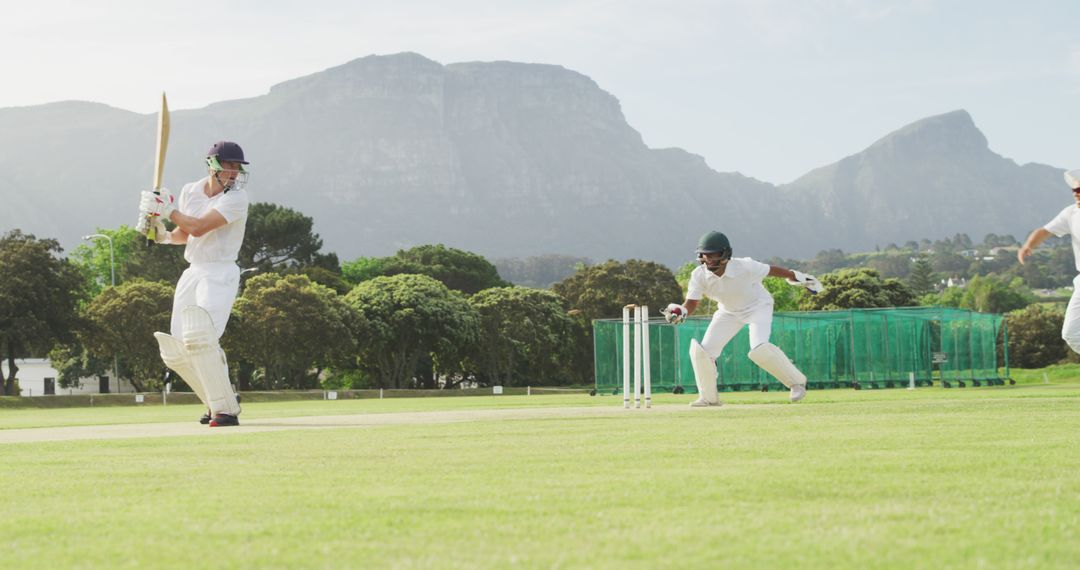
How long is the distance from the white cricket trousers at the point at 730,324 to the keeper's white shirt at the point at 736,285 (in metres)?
0.09

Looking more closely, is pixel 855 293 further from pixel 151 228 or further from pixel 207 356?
pixel 151 228

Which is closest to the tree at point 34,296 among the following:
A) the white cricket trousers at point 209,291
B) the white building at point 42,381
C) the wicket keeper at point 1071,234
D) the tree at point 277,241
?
the tree at point 277,241

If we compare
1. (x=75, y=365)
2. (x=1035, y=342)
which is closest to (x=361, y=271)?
(x=75, y=365)

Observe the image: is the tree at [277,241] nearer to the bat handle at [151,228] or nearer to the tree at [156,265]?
the tree at [156,265]

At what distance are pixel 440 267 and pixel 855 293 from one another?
4690 cm

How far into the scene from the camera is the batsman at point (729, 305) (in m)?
19.2

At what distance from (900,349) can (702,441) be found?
42528 mm

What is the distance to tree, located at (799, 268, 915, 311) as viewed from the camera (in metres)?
91.7

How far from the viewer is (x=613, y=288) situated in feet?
348

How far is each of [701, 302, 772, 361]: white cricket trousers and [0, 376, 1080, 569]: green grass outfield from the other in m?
8.85

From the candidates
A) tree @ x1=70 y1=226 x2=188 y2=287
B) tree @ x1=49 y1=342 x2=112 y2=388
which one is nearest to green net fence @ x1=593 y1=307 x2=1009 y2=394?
tree @ x1=70 y1=226 x2=188 y2=287

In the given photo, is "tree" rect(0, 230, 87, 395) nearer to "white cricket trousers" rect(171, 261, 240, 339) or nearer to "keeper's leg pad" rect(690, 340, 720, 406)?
"keeper's leg pad" rect(690, 340, 720, 406)

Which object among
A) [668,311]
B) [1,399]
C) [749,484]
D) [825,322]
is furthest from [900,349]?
Result: [749,484]

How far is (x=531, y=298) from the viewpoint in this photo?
92.1m
